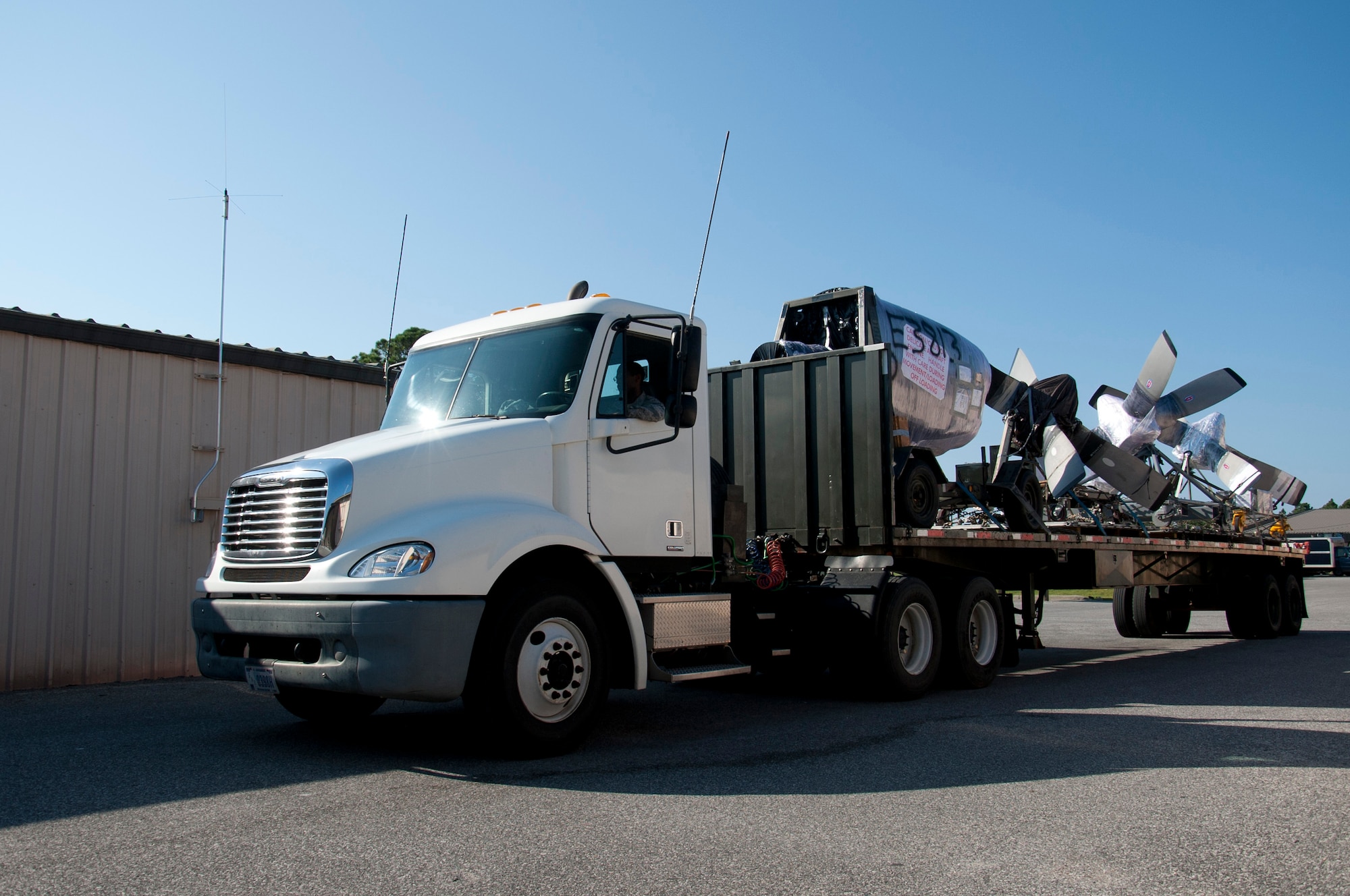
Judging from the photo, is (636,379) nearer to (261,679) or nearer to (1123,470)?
(261,679)

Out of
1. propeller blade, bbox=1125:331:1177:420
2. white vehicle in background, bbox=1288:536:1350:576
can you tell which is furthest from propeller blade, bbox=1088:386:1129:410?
white vehicle in background, bbox=1288:536:1350:576

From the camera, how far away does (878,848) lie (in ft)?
13.3

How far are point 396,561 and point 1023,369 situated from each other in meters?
10.4

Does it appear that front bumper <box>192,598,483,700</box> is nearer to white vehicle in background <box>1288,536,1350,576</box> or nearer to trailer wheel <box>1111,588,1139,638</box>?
trailer wheel <box>1111,588,1139,638</box>

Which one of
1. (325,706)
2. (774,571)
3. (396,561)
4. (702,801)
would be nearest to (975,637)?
(774,571)

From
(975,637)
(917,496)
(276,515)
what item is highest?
(917,496)

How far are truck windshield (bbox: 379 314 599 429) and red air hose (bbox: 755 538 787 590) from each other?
267 centimetres

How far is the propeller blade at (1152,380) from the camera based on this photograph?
55.7 feet

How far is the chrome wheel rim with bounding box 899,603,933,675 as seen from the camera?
8.87 meters

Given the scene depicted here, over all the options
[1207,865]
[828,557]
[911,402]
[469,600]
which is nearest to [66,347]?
[469,600]

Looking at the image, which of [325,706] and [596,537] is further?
[325,706]

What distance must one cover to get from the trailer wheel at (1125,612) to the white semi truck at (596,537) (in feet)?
24.8

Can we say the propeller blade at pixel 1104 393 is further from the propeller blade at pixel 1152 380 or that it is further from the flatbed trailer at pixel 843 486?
the flatbed trailer at pixel 843 486

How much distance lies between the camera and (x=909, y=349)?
32.2 ft
